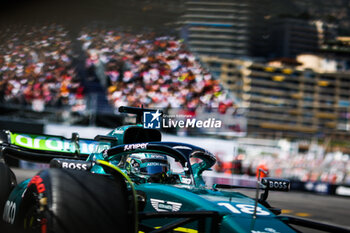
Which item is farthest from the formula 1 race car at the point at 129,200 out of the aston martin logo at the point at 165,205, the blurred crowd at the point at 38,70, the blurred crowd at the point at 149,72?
the blurred crowd at the point at 38,70

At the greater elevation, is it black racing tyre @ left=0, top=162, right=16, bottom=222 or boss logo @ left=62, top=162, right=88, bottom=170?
boss logo @ left=62, top=162, right=88, bottom=170

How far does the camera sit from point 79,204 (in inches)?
89.5

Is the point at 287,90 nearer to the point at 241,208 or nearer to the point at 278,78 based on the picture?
the point at 278,78

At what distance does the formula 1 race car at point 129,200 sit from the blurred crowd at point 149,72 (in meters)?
14.9

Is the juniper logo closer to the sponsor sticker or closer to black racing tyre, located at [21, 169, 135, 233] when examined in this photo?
the sponsor sticker

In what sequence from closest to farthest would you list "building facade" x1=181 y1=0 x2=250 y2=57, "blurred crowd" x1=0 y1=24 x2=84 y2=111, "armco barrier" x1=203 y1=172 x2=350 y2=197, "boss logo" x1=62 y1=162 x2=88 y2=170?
1. "boss logo" x1=62 y1=162 x2=88 y2=170
2. "armco barrier" x1=203 y1=172 x2=350 y2=197
3. "blurred crowd" x1=0 y1=24 x2=84 y2=111
4. "building facade" x1=181 y1=0 x2=250 y2=57

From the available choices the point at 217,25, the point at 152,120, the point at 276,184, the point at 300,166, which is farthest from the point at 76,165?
the point at 217,25

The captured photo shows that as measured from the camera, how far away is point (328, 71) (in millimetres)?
62625

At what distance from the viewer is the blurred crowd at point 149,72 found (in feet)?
63.7

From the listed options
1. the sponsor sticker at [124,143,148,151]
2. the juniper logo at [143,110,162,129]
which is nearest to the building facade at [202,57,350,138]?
the juniper logo at [143,110,162,129]

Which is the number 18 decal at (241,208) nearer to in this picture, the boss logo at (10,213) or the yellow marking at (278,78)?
the boss logo at (10,213)

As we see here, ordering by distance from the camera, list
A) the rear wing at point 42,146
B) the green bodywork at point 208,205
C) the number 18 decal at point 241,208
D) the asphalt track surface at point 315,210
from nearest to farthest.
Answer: the green bodywork at point 208,205
the number 18 decal at point 241,208
the rear wing at point 42,146
the asphalt track surface at point 315,210

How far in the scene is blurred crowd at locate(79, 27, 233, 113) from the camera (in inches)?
765

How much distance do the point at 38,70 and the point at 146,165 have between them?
17084mm
